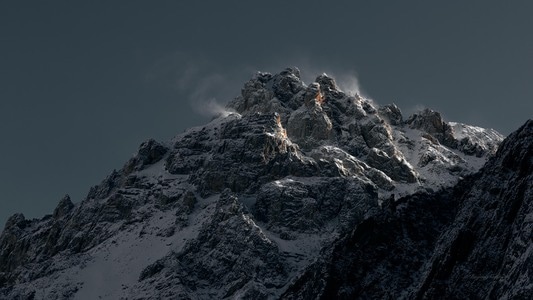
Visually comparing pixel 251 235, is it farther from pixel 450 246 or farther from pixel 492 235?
pixel 492 235

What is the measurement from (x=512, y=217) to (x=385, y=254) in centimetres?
2602

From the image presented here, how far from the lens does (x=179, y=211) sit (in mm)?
183625

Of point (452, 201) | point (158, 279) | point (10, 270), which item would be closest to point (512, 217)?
point (452, 201)

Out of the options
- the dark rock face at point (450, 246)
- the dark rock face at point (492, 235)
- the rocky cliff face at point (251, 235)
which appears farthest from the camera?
the rocky cliff face at point (251, 235)

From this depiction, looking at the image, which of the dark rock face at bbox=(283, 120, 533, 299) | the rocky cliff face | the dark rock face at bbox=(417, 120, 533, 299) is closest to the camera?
the dark rock face at bbox=(417, 120, 533, 299)

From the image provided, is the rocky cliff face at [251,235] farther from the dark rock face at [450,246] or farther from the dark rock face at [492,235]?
the dark rock face at [492,235]

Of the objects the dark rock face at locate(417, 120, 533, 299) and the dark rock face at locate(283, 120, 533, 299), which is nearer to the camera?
the dark rock face at locate(417, 120, 533, 299)

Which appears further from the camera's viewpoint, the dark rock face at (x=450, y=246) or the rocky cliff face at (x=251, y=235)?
the rocky cliff face at (x=251, y=235)

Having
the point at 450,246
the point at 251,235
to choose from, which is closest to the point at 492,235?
the point at 450,246

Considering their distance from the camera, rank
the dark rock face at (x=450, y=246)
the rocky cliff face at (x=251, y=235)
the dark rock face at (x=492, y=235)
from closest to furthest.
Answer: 1. the dark rock face at (x=492, y=235)
2. the dark rock face at (x=450, y=246)
3. the rocky cliff face at (x=251, y=235)

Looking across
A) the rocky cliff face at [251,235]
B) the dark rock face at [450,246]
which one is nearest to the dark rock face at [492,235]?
the dark rock face at [450,246]

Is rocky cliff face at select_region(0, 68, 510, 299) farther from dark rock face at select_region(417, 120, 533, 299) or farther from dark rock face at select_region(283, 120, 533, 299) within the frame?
dark rock face at select_region(417, 120, 533, 299)

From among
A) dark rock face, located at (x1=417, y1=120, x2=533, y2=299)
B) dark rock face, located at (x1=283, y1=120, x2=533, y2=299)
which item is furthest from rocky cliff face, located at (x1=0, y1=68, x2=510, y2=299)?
dark rock face, located at (x1=417, y1=120, x2=533, y2=299)

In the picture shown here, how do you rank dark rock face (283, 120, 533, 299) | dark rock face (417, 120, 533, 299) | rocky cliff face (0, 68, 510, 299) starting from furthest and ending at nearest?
rocky cliff face (0, 68, 510, 299)
dark rock face (283, 120, 533, 299)
dark rock face (417, 120, 533, 299)
